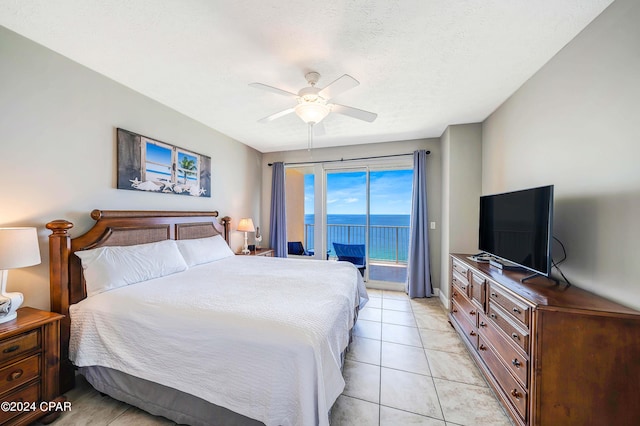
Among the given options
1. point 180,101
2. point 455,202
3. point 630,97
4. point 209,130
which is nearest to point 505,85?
point 630,97

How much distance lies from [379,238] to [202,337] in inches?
177

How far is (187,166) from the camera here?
10.5 ft

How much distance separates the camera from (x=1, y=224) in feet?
5.57

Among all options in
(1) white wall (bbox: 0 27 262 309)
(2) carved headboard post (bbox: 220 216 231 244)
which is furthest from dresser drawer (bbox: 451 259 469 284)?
(1) white wall (bbox: 0 27 262 309)

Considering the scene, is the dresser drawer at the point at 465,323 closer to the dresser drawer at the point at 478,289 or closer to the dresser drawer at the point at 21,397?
the dresser drawer at the point at 478,289

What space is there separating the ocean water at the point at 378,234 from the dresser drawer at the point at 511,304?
321 centimetres

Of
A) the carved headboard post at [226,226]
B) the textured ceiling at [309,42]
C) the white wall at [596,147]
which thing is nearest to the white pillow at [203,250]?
the carved headboard post at [226,226]

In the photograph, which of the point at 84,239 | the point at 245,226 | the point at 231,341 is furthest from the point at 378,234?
the point at 84,239

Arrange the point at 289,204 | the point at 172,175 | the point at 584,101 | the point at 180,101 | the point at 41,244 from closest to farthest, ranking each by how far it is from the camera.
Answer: the point at 584,101 < the point at 41,244 < the point at 180,101 < the point at 172,175 < the point at 289,204

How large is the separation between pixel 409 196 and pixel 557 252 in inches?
95.5

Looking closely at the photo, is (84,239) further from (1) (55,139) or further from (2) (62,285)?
(1) (55,139)

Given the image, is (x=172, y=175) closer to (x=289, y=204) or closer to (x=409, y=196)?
(x=289, y=204)

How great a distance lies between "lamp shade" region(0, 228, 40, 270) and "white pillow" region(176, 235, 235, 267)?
1321 mm

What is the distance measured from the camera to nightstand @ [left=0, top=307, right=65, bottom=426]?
Answer: 1.42 metres
